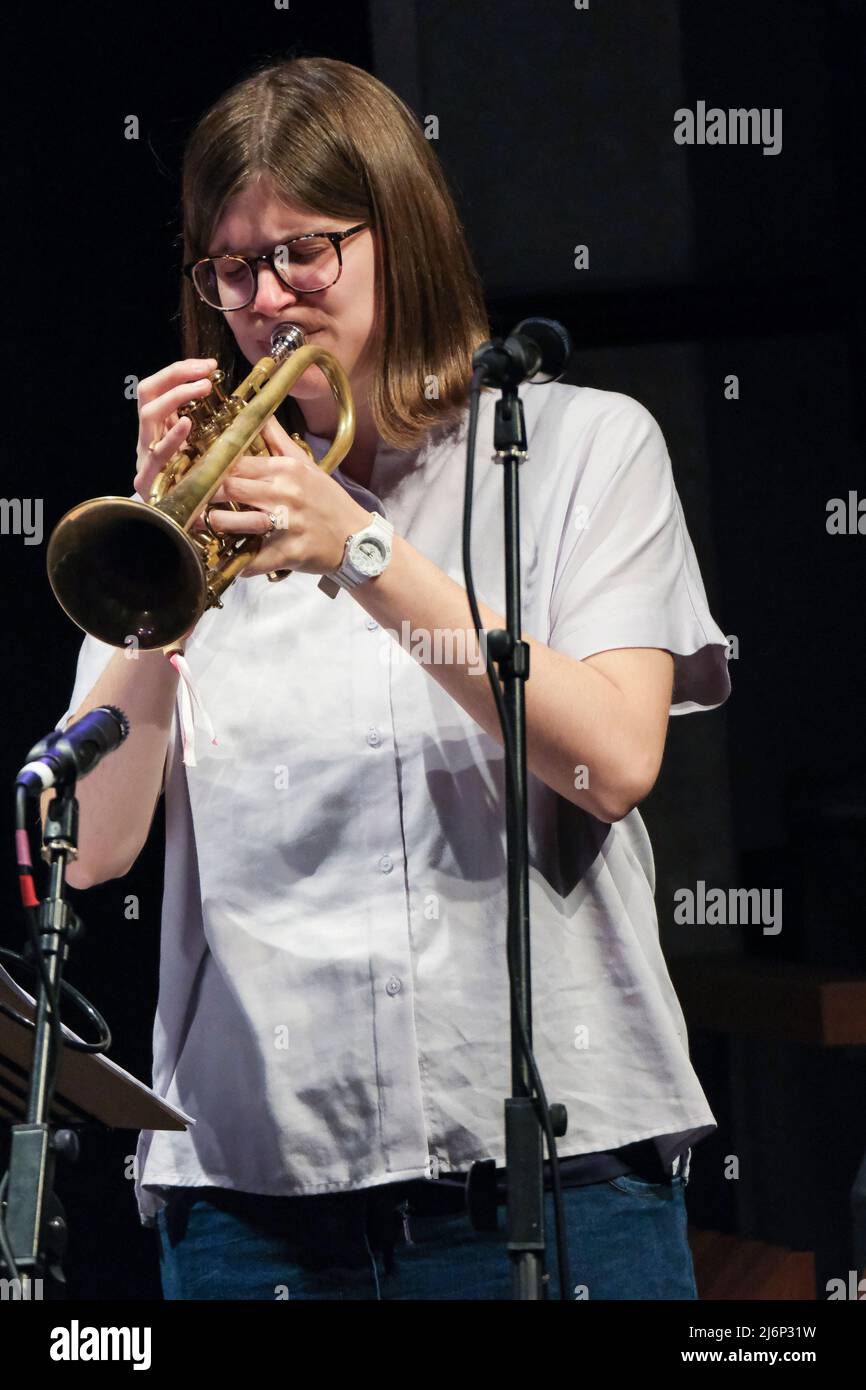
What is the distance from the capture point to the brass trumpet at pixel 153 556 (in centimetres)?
173

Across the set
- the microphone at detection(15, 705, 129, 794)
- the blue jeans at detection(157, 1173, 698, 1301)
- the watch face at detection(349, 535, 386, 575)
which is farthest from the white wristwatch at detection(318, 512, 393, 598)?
the blue jeans at detection(157, 1173, 698, 1301)

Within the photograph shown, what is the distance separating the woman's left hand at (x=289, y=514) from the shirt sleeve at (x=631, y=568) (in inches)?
11.3

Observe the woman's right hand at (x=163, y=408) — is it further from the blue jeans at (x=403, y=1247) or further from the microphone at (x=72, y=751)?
the blue jeans at (x=403, y=1247)

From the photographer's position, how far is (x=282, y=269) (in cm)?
196

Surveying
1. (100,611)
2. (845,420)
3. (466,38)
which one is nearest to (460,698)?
(100,611)

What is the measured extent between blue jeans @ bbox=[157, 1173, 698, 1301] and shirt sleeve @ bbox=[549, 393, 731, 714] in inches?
23.5

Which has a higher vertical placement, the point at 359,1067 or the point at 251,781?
the point at 251,781

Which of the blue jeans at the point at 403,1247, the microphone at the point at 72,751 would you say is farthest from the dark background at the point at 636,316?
the microphone at the point at 72,751

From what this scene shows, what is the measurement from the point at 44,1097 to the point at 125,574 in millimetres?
650

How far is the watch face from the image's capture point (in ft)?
5.64

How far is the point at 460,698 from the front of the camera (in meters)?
1.77

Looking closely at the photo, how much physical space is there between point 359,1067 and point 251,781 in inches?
14.1

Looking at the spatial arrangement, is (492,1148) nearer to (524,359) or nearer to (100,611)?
(100,611)

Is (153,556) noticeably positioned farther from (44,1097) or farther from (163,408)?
(44,1097)
